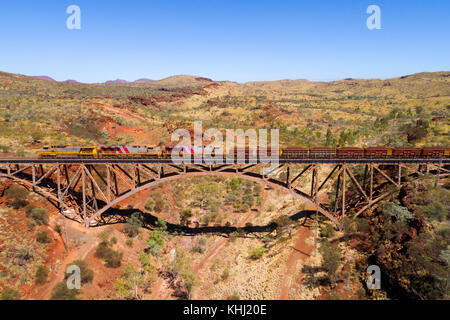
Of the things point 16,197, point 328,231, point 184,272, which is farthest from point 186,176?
point 16,197

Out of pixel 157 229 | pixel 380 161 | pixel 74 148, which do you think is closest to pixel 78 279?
pixel 157 229

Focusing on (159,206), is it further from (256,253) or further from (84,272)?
(256,253)

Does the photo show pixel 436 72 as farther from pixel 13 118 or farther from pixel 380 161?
pixel 13 118

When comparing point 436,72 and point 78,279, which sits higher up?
point 436,72

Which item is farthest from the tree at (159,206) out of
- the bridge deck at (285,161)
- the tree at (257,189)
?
the tree at (257,189)

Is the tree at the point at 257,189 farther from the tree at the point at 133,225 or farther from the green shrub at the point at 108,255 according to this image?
the green shrub at the point at 108,255

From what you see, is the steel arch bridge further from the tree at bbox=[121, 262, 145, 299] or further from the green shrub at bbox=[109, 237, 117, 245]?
the tree at bbox=[121, 262, 145, 299]

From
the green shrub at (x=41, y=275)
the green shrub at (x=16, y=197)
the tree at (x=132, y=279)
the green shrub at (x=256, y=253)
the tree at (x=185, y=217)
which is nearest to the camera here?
the green shrub at (x=41, y=275)

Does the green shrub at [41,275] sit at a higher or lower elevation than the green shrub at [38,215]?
lower
